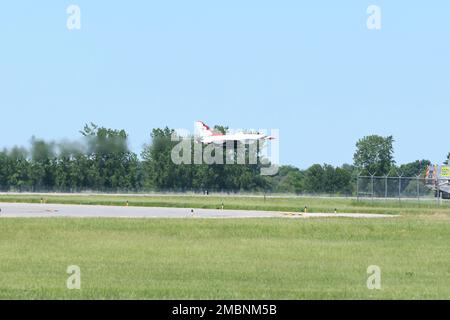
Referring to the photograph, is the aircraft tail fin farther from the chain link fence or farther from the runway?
the runway

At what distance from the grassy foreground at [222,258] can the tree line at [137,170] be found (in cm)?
7644

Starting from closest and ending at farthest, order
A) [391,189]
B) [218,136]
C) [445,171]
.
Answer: [391,189]
[445,171]
[218,136]

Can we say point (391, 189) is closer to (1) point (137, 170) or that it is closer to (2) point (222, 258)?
(2) point (222, 258)

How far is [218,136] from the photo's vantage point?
406 ft

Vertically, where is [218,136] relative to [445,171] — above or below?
→ above

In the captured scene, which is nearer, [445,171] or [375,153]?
[445,171]

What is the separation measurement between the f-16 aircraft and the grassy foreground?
75.6 m

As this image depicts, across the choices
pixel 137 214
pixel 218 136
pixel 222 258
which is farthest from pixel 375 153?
pixel 222 258

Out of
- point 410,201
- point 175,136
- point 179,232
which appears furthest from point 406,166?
point 179,232

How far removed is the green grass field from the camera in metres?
21.7

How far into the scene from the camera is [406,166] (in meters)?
177

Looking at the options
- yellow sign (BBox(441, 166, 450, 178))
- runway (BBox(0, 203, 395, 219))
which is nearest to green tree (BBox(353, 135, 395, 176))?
yellow sign (BBox(441, 166, 450, 178))

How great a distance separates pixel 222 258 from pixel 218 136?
94025 mm
